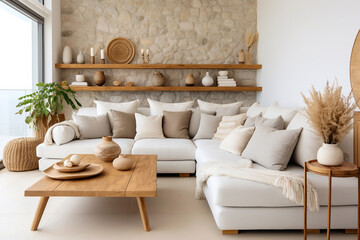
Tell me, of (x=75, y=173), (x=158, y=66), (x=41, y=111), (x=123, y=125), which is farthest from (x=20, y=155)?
(x=158, y=66)

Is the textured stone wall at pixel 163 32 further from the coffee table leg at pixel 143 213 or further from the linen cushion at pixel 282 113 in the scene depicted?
the coffee table leg at pixel 143 213

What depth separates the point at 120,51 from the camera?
5758 millimetres

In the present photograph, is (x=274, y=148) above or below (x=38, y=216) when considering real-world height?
above

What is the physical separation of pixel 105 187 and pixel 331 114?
5.46ft

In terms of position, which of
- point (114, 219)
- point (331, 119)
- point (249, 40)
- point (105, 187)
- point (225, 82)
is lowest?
point (114, 219)

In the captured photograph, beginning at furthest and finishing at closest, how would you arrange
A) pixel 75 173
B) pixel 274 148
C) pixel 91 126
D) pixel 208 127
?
pixel 208 127 → pixel 91 126 → pixel 274 148 → pixel 75 173

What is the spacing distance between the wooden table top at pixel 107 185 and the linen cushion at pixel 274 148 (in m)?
0.98

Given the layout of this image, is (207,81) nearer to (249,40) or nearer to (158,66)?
(158,66)

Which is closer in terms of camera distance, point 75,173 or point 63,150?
point 75,173

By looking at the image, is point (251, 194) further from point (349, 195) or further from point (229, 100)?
point (229, 100)

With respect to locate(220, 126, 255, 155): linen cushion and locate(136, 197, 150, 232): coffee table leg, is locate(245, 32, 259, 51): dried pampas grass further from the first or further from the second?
locate(136, 197, 150, 232): coffee table leg

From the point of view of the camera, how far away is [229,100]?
598 cm

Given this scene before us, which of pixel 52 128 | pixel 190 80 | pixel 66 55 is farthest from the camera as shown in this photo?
pixel 190 80

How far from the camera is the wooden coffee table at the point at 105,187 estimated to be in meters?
2.37
